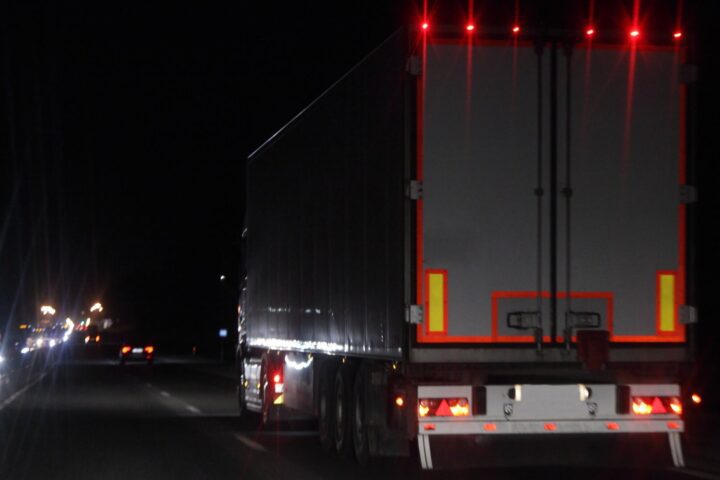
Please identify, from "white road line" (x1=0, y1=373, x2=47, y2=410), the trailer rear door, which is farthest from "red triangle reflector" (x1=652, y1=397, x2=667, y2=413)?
"white road line" (x1=0, y1=373, x2=47, y2=410)

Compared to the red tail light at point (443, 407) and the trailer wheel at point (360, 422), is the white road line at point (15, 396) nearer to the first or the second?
the trailer wheel at point (360, 422)

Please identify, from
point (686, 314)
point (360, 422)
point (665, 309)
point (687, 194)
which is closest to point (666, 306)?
point (665, 309)

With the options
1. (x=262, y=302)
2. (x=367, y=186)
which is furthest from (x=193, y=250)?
(x=367, y=186)

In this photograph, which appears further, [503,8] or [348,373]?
[348,373]

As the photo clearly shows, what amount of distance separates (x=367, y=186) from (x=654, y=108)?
3251 mm

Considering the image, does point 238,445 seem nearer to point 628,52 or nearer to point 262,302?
point 262,302

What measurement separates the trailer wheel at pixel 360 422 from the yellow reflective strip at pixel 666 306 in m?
3.61

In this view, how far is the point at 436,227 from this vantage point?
12.8 metres

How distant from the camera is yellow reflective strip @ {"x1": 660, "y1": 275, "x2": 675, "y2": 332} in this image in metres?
13.1

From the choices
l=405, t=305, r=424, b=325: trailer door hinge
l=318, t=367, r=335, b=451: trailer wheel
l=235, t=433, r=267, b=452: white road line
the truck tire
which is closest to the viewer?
l=405, t=305, r=424, b=325: trailer door hinge

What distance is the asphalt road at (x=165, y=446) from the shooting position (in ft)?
49.8

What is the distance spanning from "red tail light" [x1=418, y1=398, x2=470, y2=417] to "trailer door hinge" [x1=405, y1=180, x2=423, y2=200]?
6.31 feet

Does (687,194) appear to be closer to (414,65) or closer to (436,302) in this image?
(436,302)

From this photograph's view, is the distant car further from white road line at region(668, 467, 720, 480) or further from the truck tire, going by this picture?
white road line at region(668, 467, 720, 480)
